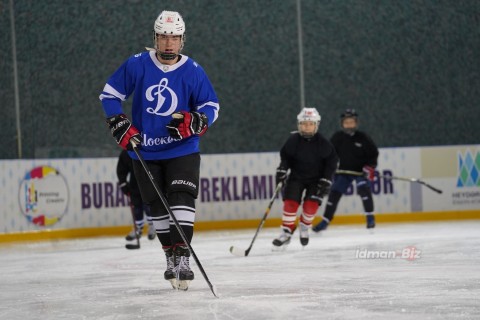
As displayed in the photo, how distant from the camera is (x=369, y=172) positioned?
9211 mm

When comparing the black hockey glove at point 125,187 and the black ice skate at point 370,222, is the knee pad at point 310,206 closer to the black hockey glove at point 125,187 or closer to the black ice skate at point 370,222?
the black hockey glove at point 125,187

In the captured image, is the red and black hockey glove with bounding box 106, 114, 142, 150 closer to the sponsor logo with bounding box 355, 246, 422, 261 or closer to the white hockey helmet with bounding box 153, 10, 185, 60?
the white hockey helmet with bounding box 153, 10, 185, 60

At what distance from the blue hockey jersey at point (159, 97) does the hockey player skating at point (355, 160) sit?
490 cm

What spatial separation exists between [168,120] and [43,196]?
202 inches

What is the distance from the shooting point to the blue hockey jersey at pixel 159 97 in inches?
170

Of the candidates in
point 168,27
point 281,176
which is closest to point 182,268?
point 168,27

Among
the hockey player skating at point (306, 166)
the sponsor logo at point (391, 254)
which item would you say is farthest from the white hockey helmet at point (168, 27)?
the hockey player skating at point (306, 166)

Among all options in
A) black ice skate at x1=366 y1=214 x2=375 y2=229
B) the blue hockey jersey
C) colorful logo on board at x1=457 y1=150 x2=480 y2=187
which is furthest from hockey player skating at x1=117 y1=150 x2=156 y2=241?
colorful logo on board at x1=457 y1=150 x2=480 y2=187

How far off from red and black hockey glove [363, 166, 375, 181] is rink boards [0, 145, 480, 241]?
3.97ft

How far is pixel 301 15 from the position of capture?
478 inches

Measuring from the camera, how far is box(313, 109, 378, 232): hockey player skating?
9.20 meters

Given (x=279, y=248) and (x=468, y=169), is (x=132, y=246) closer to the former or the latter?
(x=279, y=248)

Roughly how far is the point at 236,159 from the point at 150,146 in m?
5.77

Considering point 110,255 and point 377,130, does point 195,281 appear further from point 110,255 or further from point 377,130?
point 377,130
